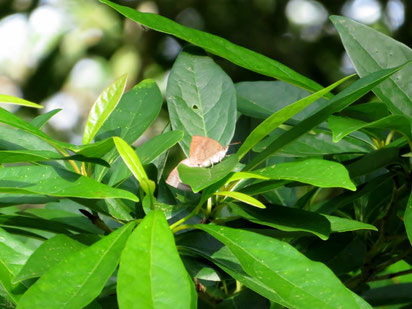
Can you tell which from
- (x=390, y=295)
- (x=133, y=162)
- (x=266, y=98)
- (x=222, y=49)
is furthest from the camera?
(x=390, y=295)

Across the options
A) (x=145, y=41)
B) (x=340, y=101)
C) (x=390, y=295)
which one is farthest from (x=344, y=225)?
(x=145, y=41)

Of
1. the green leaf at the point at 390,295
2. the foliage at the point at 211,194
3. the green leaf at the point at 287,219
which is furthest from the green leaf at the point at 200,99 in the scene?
the green leaf at the point at 390,295

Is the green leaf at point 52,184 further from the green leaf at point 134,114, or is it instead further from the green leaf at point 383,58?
the green leaf at point 383,58

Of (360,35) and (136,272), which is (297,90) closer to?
(360,35)

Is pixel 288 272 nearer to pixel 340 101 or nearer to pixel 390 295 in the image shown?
pixel 340 101

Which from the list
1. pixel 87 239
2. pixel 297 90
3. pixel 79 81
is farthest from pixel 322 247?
pixel 79 81
